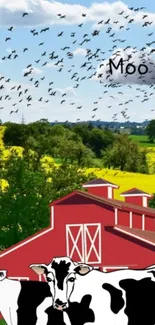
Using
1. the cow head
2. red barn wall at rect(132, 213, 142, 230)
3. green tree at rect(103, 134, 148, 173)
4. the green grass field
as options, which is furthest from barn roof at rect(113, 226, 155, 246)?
the green grass field

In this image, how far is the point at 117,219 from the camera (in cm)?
2533

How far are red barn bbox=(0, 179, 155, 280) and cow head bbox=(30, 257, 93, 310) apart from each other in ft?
30.9

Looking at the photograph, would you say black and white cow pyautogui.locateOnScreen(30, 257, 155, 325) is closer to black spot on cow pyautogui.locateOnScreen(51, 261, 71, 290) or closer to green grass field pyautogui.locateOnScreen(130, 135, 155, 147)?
black spot on cow pyautogui.locateOnScreen(51, 261, 71, 290)

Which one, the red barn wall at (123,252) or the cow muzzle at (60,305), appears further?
the red barn wall at (123,252)

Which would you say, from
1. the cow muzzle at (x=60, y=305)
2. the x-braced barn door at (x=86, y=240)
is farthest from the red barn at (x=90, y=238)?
the cow muzzle at (x=60, y=305)

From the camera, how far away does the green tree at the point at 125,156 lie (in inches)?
2057

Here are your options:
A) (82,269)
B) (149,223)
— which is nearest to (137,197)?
(149,223)

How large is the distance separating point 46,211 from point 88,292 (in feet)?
62.5

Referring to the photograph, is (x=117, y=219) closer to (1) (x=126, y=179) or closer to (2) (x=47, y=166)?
(1) (x=126, y=179)

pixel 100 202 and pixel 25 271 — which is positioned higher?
pixel 100 202

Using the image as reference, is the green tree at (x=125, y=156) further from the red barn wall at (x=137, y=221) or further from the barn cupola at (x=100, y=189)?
the red barn wall at (x=137, y=221)

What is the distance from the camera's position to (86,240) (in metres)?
25.0

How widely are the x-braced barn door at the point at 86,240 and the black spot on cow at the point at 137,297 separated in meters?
9.52

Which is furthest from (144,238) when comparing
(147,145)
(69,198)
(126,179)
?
(147,145)
